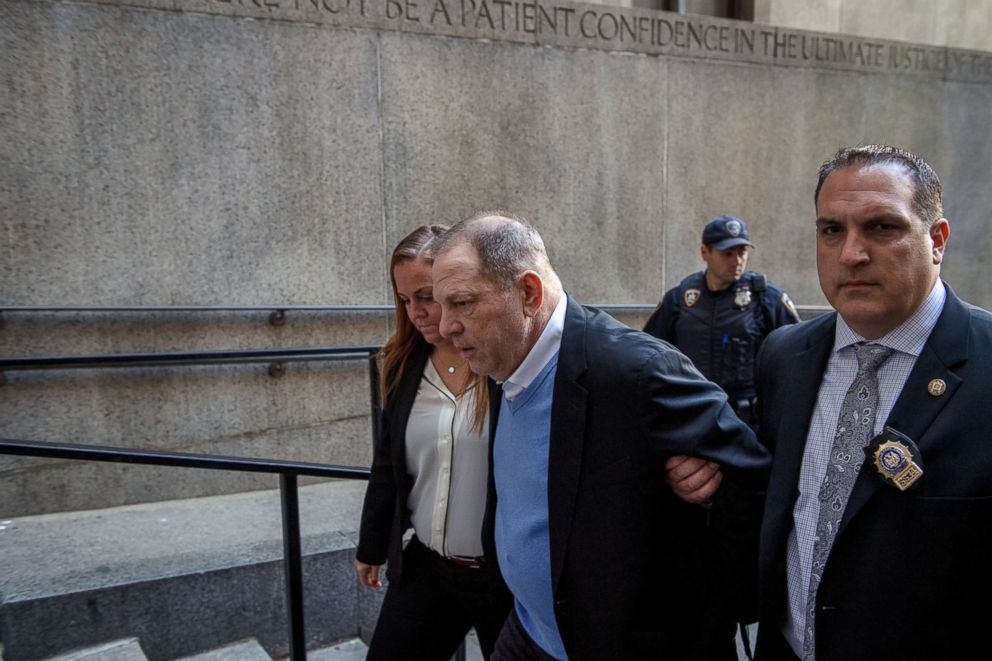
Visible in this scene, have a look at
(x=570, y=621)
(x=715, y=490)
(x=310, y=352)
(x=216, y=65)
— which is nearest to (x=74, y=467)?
(x=310, y=352)

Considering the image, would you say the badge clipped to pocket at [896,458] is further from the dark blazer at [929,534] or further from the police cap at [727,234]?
the police cap at [727,234]

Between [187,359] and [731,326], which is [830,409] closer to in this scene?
Answer: [731,326]

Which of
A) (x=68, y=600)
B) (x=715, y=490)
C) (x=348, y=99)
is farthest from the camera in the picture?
(x=348, y=99)

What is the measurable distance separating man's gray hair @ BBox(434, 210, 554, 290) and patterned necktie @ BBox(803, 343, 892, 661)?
0.78 m

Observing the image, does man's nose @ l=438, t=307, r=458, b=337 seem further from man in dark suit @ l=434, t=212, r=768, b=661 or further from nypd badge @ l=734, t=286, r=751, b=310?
nypd badge @ l=734, t=286, r=751, b=310

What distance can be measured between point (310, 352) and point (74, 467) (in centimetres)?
177

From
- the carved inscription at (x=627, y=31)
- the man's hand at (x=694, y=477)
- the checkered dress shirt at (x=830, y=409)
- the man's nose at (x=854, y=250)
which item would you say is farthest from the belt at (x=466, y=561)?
the carved inscription at (x=627, y=31)

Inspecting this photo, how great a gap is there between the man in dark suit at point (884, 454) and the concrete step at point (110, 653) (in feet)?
9.39

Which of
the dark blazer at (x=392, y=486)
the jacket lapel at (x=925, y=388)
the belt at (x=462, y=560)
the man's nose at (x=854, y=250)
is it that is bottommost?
the belt at (x=462, y=560)

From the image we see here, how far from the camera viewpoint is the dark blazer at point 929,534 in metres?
1.47

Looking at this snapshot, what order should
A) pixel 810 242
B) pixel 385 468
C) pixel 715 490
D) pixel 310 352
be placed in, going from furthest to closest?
pixel 810 242, pixel 310 352, pixel 385 468, pixel 715 490

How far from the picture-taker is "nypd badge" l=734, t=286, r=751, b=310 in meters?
5.00

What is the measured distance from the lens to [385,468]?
8.67 ft

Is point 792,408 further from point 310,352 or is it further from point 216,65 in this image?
point 216,65
